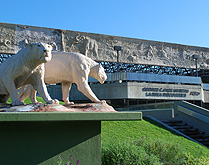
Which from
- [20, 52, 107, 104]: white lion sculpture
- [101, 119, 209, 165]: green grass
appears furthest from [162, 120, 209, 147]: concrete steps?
[20, 52, 107, 104]: white lion sculpture

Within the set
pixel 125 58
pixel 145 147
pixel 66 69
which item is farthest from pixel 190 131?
pixel 125 58

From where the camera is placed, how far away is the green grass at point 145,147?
6.33m

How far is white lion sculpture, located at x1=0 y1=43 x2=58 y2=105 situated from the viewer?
14.4 feet

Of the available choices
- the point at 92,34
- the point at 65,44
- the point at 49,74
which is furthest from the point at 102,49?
the point at 49,74

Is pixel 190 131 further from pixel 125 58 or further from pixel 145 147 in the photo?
pixel 125 58

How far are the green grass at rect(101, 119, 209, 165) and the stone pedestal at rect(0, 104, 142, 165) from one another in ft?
5.62

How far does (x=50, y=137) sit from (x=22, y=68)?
4.30ft

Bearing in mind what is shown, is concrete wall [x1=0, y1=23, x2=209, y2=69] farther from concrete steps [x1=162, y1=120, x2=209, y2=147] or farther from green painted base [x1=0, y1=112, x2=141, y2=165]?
green painted base [x1=0, y1=112, x2=141, y2=165]

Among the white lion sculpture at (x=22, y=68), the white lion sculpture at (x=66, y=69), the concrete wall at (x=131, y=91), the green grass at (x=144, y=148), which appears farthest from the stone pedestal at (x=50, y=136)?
the concrete wall at (x=131, y=91)

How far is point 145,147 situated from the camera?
25.6ft

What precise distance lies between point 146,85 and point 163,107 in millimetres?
6710

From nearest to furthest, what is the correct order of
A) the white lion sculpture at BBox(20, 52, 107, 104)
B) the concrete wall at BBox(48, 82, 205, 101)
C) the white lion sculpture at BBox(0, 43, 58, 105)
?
the white lion sculpture at BBox(0, 43, 58, 105) → the white lion sculpture at BBox(20, 52, 107, 104) → the concrete wall at BBox(48, 82, 205, 101)

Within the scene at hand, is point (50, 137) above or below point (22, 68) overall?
below

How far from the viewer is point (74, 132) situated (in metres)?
4.64
